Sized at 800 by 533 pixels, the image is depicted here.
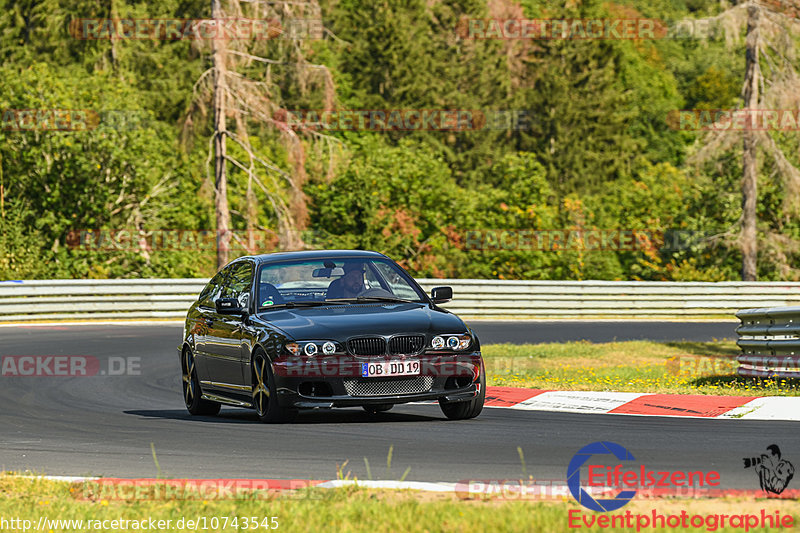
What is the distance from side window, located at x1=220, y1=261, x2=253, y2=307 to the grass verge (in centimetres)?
386

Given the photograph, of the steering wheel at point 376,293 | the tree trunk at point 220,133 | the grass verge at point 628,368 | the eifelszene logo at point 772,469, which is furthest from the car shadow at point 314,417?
the tree trunk at point 220,133

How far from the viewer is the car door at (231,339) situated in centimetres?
1181

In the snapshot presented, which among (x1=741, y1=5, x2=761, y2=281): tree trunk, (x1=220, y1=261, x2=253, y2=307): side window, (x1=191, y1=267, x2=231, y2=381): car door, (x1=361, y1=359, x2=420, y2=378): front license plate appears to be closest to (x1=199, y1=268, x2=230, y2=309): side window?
(x1=191, y1=267, x2=231, y2=381): car door

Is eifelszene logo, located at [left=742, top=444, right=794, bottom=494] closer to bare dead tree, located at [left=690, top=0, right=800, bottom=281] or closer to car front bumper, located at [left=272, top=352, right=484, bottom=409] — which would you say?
car front bumper, located at [left=272, top=352, right=484, bottom=409]

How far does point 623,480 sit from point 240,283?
19.5 feet

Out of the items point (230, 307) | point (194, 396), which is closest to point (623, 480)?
point (230, 307)

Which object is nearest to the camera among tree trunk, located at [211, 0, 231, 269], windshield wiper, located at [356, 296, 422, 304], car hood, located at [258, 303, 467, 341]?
car hood, located at [258, 303, 467, 341]

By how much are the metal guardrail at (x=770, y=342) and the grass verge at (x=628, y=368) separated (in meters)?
0.18

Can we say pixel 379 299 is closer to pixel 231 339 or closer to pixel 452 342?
pixel 452 342

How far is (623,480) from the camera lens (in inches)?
295

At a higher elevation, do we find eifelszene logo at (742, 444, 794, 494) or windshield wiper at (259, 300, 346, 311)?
windshield wiper at (259, 300, 346, 311)

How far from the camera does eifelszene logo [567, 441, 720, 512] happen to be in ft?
22.2

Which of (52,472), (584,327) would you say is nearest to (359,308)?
(52,472)

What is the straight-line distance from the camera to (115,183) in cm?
3841
